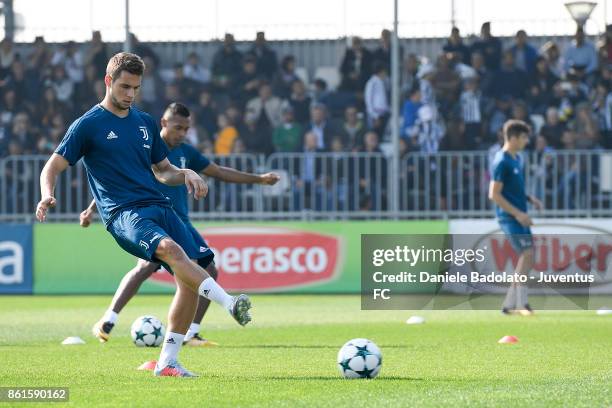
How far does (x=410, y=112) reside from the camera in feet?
75.2

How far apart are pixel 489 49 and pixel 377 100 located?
233 centimetres

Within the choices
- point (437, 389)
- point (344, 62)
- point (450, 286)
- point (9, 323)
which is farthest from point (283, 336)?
point (344, 62)

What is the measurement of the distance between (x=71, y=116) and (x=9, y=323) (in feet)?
30.6

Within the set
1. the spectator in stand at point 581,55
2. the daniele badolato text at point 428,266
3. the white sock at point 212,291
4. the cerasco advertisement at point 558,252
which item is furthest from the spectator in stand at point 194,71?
the white sock at point 212,291

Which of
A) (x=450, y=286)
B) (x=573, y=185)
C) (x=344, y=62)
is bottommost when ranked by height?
(x=450, y=286)

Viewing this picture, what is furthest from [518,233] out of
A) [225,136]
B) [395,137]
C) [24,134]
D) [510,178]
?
[24,134]

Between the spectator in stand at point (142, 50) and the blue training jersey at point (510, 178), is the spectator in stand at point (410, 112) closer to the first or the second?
the spectator in stand at point (142, 50)

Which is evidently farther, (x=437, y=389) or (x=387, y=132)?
(x=387, y=132)

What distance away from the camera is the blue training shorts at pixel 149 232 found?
8.64 metres

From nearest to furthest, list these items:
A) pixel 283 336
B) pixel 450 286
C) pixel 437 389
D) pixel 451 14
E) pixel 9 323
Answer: pixel 437 389 < pixel 283 336 < pixel 9 323 < pixel 450 286 < pixel 451 14

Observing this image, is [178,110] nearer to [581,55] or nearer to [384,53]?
[384,53]

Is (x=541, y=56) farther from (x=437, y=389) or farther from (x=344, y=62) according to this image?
(x=437, y=389)

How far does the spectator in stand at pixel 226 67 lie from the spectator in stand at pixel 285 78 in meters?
0.74

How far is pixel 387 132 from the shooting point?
2308cm
